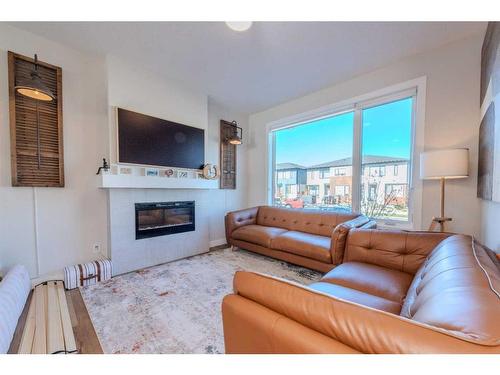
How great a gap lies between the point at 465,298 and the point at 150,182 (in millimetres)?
3026

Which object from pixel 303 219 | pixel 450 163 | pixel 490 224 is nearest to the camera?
pixel 490 224

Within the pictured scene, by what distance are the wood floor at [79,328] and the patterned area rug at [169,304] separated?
4 cm

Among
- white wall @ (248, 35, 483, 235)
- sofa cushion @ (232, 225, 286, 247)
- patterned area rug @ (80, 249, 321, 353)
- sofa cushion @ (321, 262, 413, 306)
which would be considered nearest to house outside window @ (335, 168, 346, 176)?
white wall @ (248, 35, 483, 235)

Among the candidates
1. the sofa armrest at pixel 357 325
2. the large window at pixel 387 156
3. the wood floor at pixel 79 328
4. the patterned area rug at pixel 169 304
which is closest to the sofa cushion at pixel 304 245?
the patterned area rug at pixel 169 304

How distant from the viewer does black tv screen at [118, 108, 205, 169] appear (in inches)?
101

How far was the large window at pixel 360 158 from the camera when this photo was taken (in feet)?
8.87

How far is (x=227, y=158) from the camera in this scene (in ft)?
13.9

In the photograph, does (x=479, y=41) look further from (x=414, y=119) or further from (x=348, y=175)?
(x=348, y=175)

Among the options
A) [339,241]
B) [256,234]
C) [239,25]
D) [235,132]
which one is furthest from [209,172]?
[339,241]

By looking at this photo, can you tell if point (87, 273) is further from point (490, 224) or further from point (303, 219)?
point (490, 224)

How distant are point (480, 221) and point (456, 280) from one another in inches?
80.4

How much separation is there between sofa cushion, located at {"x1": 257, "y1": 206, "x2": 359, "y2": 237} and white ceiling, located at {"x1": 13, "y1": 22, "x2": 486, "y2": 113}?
2048 mm

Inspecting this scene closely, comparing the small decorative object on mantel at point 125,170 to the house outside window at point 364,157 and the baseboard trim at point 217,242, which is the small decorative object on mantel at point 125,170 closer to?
the baseboard trim at point 217,242
